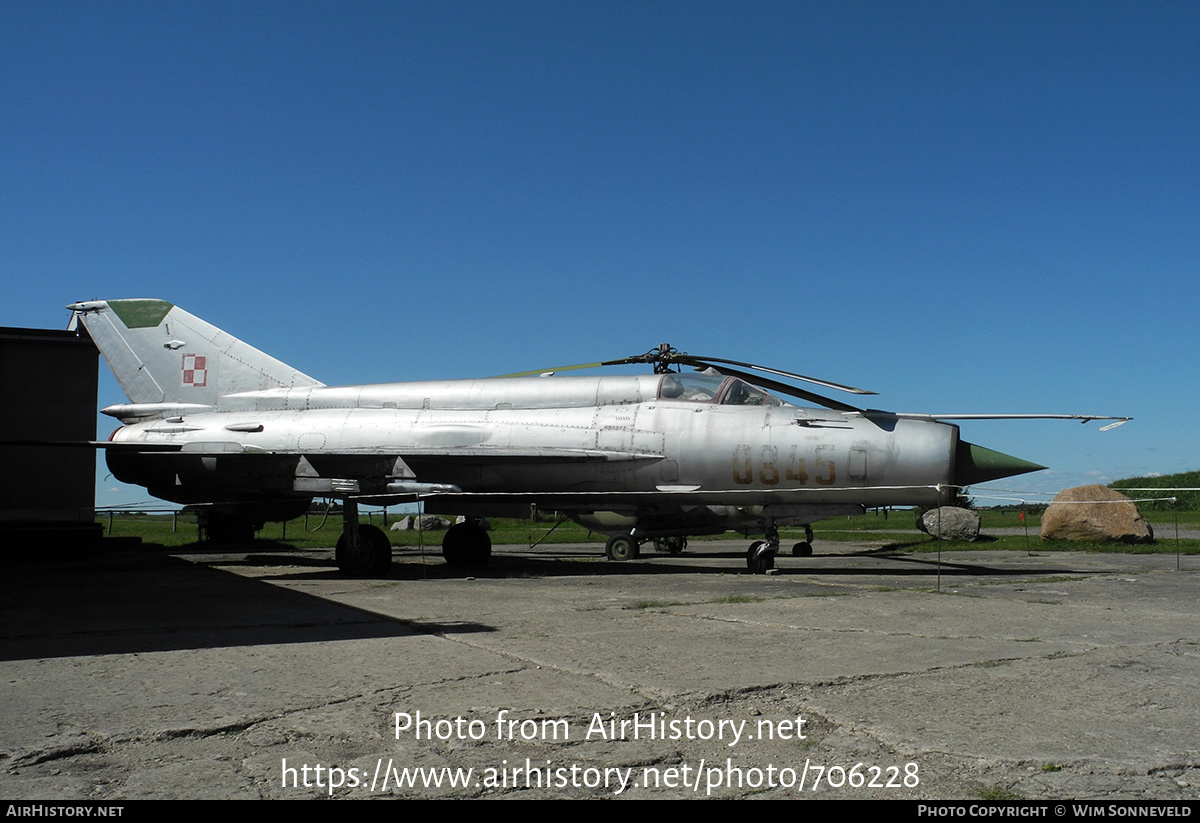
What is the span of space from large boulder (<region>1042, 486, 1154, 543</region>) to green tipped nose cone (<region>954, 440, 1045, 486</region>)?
28.4ft

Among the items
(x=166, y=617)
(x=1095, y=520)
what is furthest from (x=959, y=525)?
(x=166, y=617)

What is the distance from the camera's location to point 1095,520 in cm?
1881

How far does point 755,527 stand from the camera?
1319 centimetres

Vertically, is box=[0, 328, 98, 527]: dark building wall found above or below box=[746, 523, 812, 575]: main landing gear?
above

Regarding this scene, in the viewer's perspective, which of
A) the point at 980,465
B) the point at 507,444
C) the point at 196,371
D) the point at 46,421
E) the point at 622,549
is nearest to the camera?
the point at 980,465

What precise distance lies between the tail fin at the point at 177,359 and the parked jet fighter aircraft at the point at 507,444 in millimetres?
27

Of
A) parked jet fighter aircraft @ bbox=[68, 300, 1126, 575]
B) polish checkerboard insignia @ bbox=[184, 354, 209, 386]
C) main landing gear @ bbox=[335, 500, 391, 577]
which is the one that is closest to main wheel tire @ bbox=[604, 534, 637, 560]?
parked jet fighter aircraft @ bbox=[68, 300, 1126, 575]

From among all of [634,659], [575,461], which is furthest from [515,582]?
[634,659]

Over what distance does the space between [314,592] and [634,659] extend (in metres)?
5.21

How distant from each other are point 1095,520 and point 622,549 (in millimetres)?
10587

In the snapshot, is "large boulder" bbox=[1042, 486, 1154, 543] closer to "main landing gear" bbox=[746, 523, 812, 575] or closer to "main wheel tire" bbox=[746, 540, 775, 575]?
"main landing gear" bbox=[746, 523, 812, 575]

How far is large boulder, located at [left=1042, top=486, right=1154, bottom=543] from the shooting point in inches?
726

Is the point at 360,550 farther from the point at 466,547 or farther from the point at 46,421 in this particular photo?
the point at 46,421
